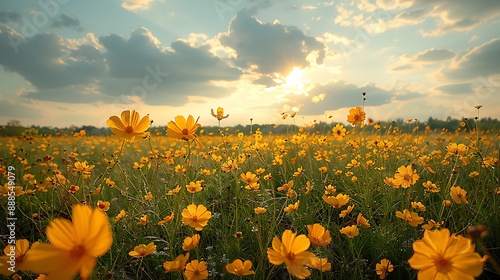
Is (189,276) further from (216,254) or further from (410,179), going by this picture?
(410,179)

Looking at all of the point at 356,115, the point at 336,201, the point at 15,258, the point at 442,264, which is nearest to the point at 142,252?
the point at 15,258

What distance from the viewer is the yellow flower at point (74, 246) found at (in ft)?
1.92

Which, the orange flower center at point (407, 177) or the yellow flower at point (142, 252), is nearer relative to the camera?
the yellow flower at point (142, 252)

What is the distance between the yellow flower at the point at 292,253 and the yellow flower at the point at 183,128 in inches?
29.2

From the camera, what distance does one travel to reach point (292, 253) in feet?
3.00

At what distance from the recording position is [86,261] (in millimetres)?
591

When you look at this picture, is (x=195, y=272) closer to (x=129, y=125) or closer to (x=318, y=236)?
(x=318, y=236)

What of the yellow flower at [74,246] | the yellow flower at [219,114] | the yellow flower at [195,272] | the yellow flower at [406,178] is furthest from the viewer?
the yellow flower at [219,114]

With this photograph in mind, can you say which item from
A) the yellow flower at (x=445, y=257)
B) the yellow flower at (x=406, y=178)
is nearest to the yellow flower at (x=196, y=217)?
the yellow flower at (x=445, y=257)

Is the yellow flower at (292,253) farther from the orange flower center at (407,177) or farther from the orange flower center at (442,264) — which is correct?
the orange flower center at (407,177)

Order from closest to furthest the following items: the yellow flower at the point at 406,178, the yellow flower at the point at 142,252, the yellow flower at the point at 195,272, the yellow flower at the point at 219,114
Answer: the yellow flower at the point at 195,272 < the yellow flower at the point at 142,252 < the yellow flower at the point at 406,178 < the yellow flower at the point at 219,114

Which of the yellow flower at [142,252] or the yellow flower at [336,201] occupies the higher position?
the yellow flower at [336,201]

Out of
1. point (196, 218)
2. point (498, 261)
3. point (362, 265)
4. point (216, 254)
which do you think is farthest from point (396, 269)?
point (196, 218)

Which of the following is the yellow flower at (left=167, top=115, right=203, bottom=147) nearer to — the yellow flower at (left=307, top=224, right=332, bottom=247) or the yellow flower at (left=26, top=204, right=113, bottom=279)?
the yellow flower at (left=307, top=224, right=332, bottom=247)
